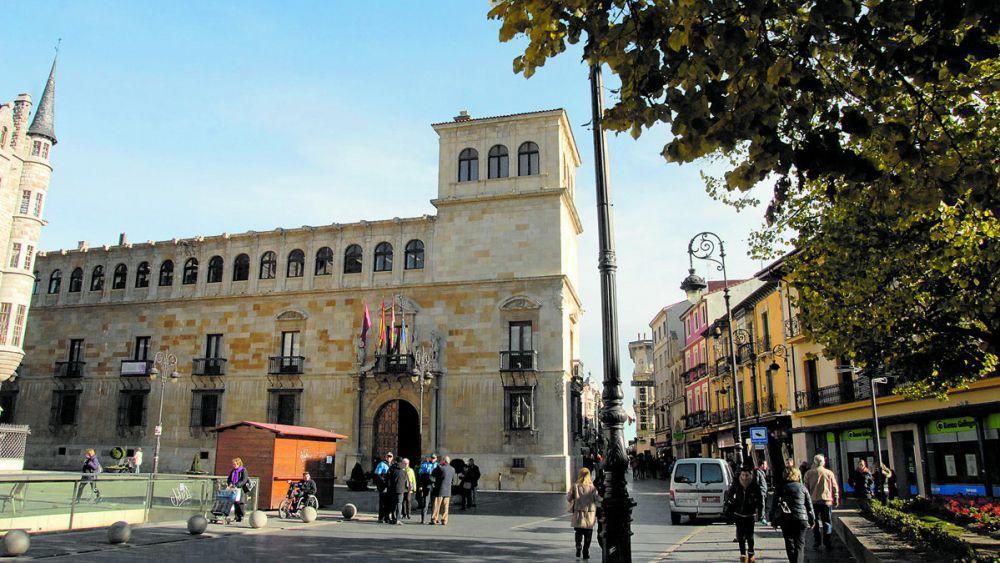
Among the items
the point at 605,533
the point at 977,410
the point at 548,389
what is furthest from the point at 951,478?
the point at 605,533

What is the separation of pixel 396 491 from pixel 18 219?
85.3ft

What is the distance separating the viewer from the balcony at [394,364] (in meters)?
32.2

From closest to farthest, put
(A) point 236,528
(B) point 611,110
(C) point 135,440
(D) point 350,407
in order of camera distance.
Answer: (B) point 611,110
(A) point 236,528
(D) point 350,407
(C) point 135,440

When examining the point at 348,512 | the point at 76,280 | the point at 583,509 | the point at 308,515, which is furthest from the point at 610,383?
the point at 76,280

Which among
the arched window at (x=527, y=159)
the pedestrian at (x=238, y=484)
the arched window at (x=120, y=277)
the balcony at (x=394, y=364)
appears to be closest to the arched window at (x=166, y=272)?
the arched window at (x=120, y=277)

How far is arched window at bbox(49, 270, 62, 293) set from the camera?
40938mm

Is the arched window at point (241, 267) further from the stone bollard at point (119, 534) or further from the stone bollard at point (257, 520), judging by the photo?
the stone bollard at point (119, 534)

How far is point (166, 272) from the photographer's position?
38906mm

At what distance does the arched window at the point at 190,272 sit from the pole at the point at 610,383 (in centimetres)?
3469

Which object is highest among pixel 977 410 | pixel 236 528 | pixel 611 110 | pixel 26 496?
pixel 611 110

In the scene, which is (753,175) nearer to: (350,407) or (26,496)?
(26,496)

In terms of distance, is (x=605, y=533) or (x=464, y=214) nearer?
(x=605, y=533)

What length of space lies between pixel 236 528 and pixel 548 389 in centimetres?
1799

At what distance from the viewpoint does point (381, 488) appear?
17250 millimetres
